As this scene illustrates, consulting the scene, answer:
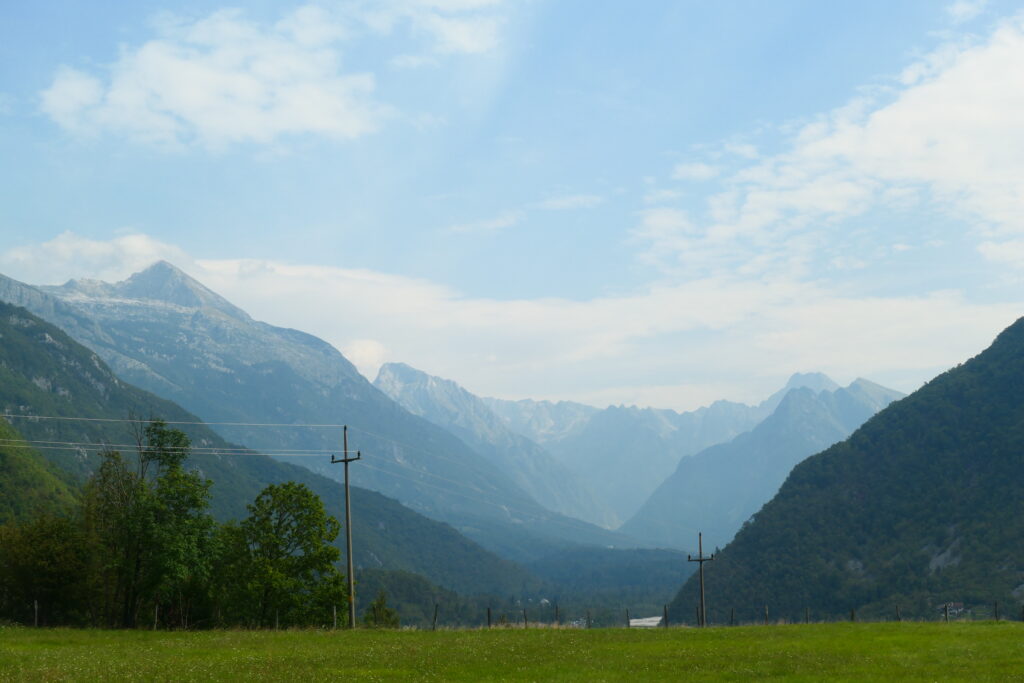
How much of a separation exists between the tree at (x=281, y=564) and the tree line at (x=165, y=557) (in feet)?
0.36

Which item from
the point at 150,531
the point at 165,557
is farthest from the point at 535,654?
the point at 150,531

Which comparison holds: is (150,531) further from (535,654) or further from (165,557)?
(535,654)

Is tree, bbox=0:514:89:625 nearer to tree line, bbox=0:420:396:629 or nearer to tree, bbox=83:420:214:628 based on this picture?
tree line, bbox=0:420:396:629

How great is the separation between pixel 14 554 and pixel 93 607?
905 centimetres

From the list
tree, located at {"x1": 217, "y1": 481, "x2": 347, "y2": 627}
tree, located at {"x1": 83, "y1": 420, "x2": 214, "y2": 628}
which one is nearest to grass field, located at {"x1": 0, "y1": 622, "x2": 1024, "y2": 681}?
tree, located at {"x1": 83, "y1": 420, "x2": 214, "y2": 628}

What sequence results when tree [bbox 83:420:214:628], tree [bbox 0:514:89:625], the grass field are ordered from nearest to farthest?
the grass field → tree [bbox 0:514:89:625] → tree [bbox 83:420:214:628]

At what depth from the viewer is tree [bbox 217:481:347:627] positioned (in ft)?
302

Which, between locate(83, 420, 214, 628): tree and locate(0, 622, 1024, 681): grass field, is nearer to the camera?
locate(0, 622, 1024, 681): grass field

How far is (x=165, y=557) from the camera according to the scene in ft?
264

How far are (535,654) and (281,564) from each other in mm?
52628

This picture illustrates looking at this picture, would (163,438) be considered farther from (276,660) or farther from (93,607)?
(276,660)

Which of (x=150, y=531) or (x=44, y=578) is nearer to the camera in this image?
(x=44, y=578)

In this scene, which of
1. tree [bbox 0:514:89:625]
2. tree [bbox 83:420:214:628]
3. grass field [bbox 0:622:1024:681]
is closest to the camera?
grass field [bbox 0:622:1024:681]

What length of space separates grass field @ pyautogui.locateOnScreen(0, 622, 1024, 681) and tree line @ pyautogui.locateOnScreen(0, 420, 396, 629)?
1781 centimetres
